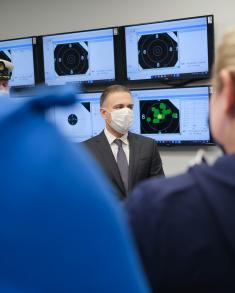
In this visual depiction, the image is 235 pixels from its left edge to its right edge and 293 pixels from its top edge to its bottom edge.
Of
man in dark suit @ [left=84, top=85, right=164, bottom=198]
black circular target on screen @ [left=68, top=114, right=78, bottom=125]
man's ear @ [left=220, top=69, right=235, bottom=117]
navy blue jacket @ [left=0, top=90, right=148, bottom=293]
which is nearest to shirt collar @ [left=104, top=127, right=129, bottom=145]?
man in dark suit @ [left=84, top=85, right=164, bottom=198]

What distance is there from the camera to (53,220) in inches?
15.9

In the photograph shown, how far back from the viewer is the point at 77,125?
369 cm

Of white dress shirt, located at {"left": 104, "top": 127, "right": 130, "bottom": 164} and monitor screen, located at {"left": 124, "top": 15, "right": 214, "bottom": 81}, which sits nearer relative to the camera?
white dress shirt, located at {"left": 104, "top": 127, "right": 130, "bottom": 164}

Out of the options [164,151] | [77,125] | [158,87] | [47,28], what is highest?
[47,28]

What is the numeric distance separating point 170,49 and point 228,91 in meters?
2.67

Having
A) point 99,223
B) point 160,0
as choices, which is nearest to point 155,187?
point 99,223

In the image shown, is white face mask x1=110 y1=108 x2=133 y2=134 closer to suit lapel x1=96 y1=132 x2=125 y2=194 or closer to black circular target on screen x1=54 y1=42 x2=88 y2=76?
suit lapel x1=96 y1=132 x2=125 y2=194

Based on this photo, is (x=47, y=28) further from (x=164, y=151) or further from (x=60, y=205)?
(x=60, y=205)

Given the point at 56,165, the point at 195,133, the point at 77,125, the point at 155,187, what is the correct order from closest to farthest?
the point at 56,165, the point at 155,187, the point at 195,133, the point at 77,125

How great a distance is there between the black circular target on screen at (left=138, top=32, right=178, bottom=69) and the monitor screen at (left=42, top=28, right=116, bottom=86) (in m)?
0.24

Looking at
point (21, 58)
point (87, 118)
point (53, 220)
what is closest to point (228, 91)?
point (53, 220)

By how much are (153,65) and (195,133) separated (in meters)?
0.59

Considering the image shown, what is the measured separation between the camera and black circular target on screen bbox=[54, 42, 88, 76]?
11.8ft

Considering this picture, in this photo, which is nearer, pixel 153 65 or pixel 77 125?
pixel 153 65
